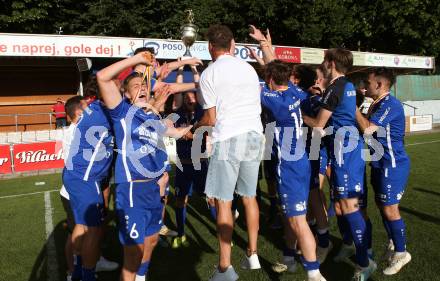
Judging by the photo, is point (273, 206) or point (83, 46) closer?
point (273, 206)

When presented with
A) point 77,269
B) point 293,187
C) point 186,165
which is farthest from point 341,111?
point 77,269

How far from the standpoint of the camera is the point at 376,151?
463 cm

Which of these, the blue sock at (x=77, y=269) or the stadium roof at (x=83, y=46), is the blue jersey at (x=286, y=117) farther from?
the stadium roof at (x=83, y=46)

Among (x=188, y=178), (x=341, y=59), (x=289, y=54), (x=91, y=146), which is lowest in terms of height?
(x=188, y=178)

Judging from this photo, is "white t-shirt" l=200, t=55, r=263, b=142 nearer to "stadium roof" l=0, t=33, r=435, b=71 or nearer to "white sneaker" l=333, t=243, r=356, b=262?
"white sneaker" l=333, t=243, r=356, b=262

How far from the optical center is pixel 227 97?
3.96 metres

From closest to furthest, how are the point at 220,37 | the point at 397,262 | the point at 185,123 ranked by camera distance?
1. the point at 220,37
2. the point at 397,262
3. the point at 185,123

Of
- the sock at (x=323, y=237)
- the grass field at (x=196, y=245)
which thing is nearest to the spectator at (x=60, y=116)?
the grass field at (x=196, y=245)

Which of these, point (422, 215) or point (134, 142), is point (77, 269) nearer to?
point (134, 142)

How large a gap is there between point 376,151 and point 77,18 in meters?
30.0

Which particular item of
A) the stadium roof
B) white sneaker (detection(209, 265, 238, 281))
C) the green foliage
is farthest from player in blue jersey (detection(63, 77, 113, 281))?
the green foliage

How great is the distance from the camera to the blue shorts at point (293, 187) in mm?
4078

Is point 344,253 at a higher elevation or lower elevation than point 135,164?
lower

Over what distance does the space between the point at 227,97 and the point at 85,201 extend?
5.83 feet
